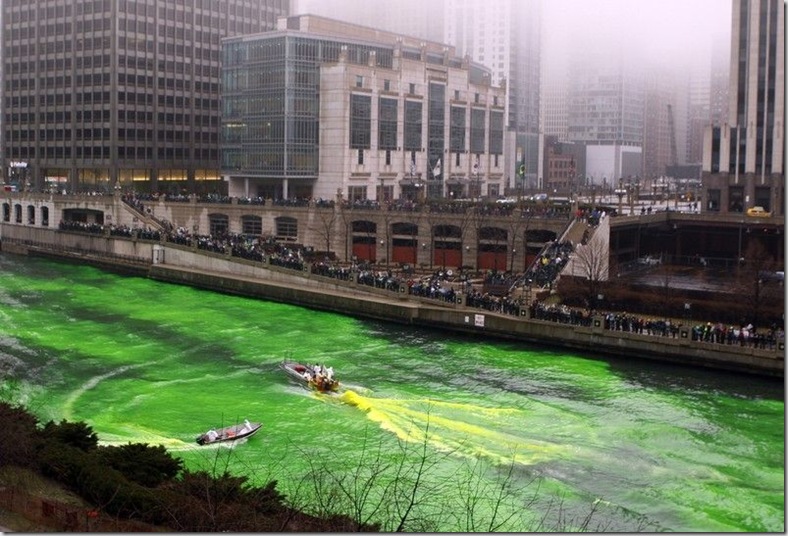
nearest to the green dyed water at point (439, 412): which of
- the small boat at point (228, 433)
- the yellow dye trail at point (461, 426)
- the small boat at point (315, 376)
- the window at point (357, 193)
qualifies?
the yellow dye trail at point (461, 426)

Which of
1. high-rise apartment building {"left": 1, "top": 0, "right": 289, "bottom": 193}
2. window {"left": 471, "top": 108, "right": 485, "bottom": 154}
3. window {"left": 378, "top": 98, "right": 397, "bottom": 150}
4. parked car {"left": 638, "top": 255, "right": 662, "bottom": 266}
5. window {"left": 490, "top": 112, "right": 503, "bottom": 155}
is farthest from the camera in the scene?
high-rise apartment building {"left": 1, "top": 0, "right": 289, "bottom": 193}

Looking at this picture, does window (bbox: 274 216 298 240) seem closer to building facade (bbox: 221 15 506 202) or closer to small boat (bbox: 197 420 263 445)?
building facade (bbox: 221 15 506 202)

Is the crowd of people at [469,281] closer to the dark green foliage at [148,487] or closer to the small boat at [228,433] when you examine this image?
the small boat at [228,433]

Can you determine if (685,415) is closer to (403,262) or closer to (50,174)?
(403,262)

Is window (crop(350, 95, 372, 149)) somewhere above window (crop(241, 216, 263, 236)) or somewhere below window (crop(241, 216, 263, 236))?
above

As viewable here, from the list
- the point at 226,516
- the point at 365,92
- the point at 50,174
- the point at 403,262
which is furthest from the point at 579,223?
the point at 50,174

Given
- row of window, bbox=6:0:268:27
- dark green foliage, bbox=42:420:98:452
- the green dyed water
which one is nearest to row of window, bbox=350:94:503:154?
the green dyed water
